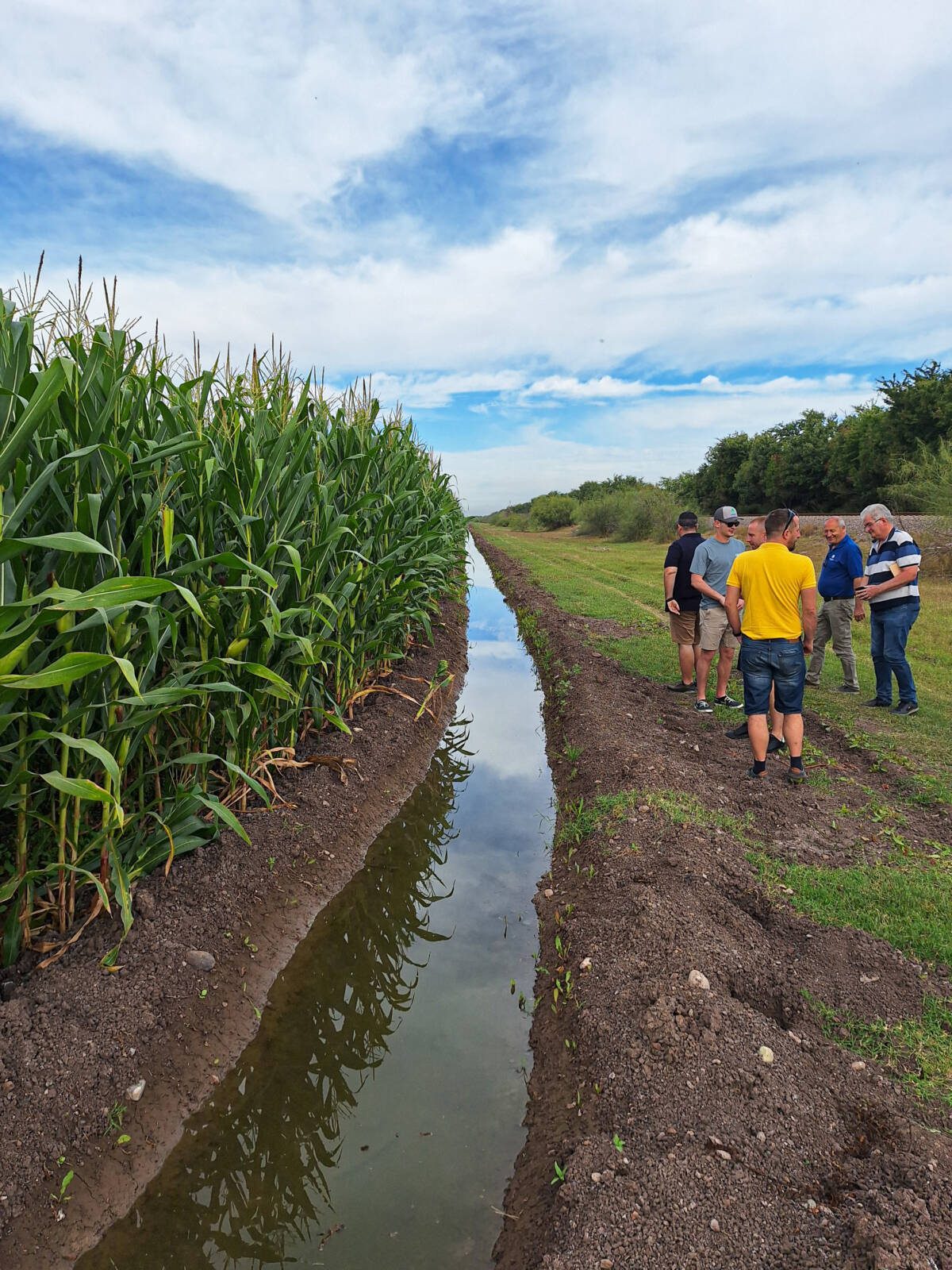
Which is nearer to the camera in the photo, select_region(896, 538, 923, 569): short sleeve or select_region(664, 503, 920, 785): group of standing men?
select_region(664, 503, 920, 785): group of standing men

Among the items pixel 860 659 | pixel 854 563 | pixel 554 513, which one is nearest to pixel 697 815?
pixel 854 563

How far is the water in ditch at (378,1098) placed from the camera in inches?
93.2

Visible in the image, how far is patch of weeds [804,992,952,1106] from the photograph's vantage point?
103 inches

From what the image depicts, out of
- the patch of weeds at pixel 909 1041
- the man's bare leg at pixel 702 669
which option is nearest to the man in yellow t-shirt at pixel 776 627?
the man's bare leg at pixel 702 669

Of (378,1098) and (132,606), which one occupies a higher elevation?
(132,606)

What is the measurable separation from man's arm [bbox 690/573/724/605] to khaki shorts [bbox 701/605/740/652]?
0.62 feet

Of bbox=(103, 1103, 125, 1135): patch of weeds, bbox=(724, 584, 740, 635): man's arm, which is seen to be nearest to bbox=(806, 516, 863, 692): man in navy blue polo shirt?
bbox=(724, 584, 740, 635): man's arm

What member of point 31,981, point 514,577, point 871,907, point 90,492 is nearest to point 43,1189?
point 31,981

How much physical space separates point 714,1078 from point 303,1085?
164 cm

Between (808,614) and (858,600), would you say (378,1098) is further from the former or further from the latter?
(858,600)

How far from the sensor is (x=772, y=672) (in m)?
5.29

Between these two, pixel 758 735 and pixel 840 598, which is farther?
pixel 840 598

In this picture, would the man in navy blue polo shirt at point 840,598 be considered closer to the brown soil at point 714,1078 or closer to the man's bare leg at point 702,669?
the man's bare leg at point 702,669

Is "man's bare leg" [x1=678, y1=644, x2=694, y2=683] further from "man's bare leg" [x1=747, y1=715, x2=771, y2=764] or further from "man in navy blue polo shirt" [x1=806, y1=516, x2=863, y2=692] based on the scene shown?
"man's bare leg" [x1=747, y1=715, x2=771, y2=764]
